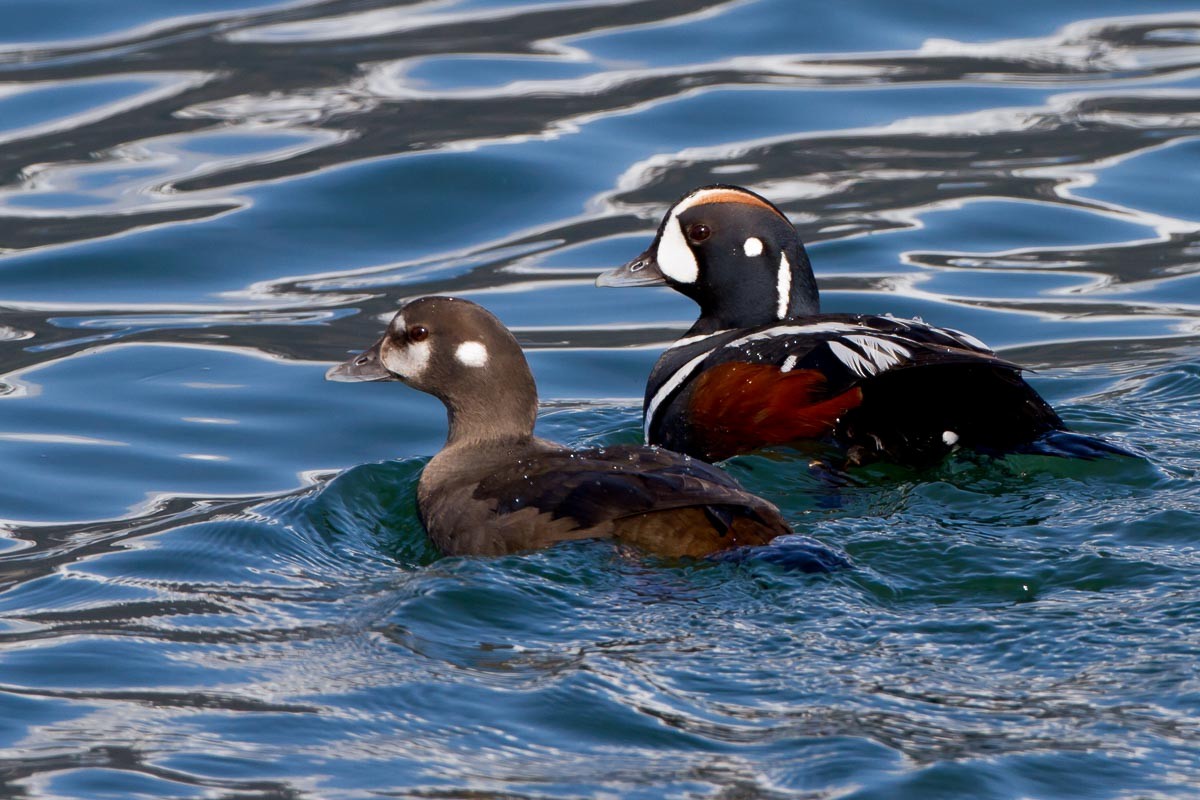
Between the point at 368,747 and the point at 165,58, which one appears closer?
the point at 368,747

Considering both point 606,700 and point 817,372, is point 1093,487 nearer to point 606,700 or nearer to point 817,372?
point 817,372

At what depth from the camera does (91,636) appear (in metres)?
6.60

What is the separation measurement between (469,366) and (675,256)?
161 centimetres

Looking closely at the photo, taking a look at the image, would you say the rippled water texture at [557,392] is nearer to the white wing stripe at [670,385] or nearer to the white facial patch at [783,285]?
the white wing stripe at [670,385]

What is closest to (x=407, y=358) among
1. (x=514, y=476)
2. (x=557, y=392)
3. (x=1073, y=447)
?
(x=514, y=476)

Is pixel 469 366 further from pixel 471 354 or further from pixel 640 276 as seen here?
pixel 640 276

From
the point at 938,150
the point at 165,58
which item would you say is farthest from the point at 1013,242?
the point at 165,58

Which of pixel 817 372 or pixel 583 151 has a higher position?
pixel 583 151

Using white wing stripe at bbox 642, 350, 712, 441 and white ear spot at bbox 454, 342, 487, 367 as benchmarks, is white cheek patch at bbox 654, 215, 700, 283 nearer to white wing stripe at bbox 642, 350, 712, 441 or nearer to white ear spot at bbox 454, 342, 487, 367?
white wing stripe at bbox 642, 350, 712, 441

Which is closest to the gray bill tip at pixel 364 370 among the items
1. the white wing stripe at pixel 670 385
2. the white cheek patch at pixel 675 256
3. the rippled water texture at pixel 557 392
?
the rippled water texture at pixel 557 392

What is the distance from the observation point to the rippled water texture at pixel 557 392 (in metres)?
5.48

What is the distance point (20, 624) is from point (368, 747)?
206 cm

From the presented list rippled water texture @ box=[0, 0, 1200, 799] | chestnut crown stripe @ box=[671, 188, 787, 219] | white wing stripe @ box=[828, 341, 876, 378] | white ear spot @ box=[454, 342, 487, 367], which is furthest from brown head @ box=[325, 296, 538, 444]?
chestnut crown stripe @ box=[671, 188, 787, 219]

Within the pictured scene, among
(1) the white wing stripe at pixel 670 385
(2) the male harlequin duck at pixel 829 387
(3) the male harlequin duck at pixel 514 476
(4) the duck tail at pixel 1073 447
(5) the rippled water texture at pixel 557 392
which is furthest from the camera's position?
(1) the white wing stripe at pixel 670 385
